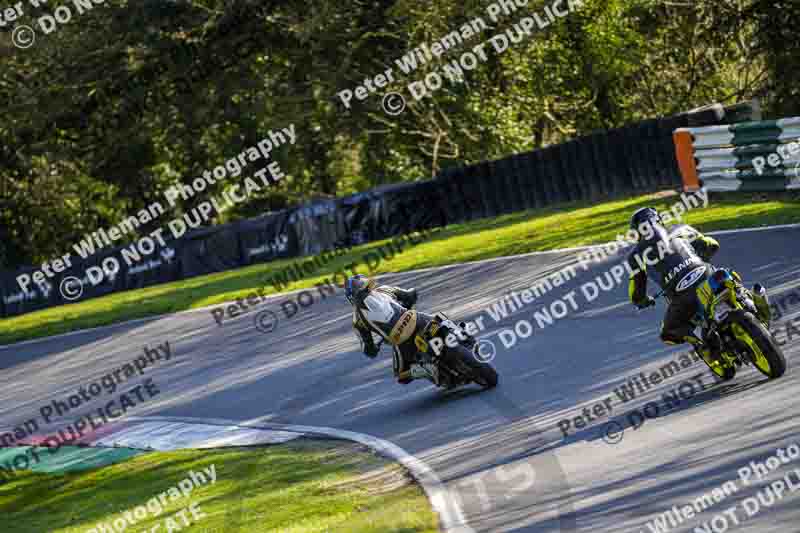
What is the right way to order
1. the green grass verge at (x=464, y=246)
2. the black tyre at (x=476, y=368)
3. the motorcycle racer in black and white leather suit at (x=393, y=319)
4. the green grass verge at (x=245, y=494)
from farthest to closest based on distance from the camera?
the green grass verge at (x=464, y=246)
the motorcycle racer in black and white leather suit at (x=393, y=319)
the black tyre at (x=476, y=368)
the green grass verge at (x=245, y=494)

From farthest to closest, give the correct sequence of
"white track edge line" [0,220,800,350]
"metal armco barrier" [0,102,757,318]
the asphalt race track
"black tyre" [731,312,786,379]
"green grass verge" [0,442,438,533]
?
"metal armco barrier" [0,102,757,318]
"white track edge line" [0,220,800,350]
"black tyre" [731,312,786,379]
"green grass verge" [0,442,438,533]
the asphalt race track

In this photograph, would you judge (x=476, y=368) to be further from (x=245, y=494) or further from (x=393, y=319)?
(x=245, y=494)

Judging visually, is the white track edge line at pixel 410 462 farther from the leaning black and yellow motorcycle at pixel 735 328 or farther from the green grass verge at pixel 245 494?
the leaning black and yellow motorcycle at pixel 735 328

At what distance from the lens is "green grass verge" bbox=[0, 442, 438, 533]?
867cm

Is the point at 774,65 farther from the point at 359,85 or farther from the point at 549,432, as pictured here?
the point at 549,432

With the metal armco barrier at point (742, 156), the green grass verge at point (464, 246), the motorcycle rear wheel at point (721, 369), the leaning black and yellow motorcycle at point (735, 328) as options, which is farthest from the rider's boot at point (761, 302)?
the metal armco barrier at point (742, 156)

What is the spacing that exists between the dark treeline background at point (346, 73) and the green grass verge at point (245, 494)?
19939mm

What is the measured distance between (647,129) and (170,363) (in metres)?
10.8

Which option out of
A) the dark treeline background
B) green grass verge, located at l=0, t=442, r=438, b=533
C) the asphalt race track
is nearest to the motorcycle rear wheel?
the asphalt race track

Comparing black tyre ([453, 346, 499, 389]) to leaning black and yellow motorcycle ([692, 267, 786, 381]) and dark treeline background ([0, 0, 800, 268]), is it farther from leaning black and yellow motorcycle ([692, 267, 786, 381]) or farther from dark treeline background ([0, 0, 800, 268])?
dark treeline background ([0, 0, 800, 268])

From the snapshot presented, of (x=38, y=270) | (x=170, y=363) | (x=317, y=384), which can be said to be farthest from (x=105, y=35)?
(x=317, y=384)

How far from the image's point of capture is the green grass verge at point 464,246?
1797 cm

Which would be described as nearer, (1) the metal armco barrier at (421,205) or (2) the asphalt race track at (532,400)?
(2) the asphalt race track at (532,400)

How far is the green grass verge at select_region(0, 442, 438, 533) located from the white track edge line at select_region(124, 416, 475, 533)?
9cm
